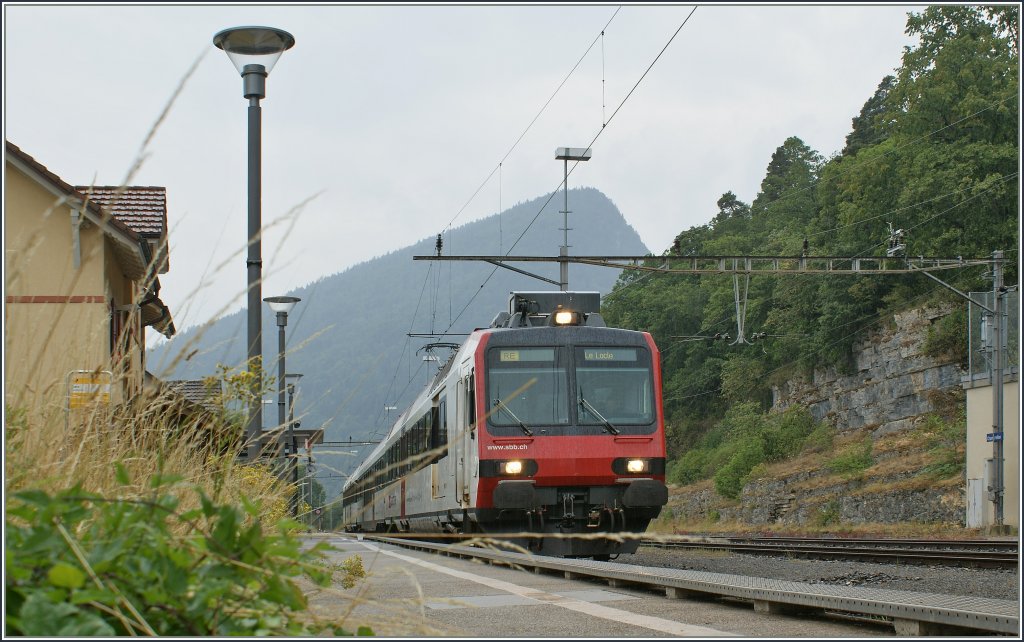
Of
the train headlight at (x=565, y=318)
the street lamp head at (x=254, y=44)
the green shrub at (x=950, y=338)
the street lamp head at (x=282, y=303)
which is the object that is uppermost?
the green shrub at (x=950, y=338)

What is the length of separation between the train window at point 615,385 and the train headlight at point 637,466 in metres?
0.45

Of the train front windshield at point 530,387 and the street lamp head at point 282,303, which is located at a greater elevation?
A: the street lamp head at point 282,303

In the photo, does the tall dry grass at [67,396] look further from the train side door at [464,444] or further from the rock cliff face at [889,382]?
the rock cliff face at [889,382]

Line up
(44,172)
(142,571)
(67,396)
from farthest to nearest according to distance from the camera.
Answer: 1. (44,172)
2. (67,396)
3. (142,571)

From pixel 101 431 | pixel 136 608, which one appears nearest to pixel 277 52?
pixel 101 431

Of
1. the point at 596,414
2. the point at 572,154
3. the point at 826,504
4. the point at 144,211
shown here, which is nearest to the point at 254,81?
the point at 596,414

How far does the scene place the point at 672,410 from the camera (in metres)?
78.8

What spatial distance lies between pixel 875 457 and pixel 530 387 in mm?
34828

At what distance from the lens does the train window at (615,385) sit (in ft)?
47.2

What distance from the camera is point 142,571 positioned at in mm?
2984

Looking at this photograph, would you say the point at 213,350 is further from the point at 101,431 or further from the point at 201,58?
the point at 201,58

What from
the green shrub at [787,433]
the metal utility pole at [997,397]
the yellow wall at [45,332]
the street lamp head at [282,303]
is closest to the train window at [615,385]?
the street lamp head at [282,303]

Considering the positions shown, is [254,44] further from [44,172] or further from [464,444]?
[44,172]

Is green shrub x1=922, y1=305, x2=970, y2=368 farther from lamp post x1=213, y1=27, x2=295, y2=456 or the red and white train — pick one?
lamp post x1=213, y1=27, x2=295, y2=456
